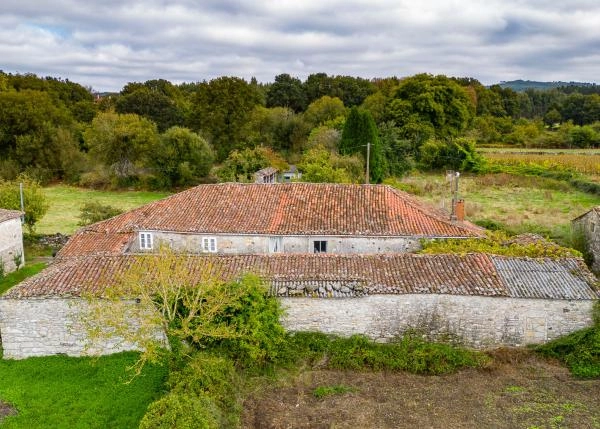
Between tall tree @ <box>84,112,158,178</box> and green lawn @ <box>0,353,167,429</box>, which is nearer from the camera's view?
green lawn @ <box>0,353,167,429</box>

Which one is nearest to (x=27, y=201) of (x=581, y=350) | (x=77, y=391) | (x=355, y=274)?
(x=77, y=391)

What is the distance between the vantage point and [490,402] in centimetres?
1534

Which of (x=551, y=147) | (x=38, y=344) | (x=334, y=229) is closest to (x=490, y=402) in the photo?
(x=334, y=229)

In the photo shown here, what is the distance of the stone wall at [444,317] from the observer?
18.0m

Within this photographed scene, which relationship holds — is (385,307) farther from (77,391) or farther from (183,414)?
(77,391)

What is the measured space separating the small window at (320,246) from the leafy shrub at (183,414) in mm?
12611

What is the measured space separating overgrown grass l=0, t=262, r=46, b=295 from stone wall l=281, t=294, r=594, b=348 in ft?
55.2

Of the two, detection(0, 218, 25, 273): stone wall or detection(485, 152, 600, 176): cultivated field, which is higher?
detection(485, 152, 600, 176): cultivated field

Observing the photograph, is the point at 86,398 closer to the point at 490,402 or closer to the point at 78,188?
the point at 490,402

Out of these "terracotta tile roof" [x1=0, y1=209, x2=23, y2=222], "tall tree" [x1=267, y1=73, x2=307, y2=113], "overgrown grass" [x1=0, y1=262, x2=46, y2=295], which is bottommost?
"overgrown grass" [x1=0, y1=262, x2=46, y2=295]

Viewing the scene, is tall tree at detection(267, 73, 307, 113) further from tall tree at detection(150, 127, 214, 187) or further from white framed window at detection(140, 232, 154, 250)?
white framed window at detection(140, 232, 154, 250)

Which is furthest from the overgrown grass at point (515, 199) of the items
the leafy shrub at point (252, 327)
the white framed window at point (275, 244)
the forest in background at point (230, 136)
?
the leafy shrub at point (252, 327)

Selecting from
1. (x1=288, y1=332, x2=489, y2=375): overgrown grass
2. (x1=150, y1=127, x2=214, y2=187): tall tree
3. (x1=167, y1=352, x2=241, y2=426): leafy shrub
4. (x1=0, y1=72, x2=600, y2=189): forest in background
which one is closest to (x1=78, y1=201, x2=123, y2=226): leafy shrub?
(x1=0, y1=72, x2=600, y2=189): forest in background

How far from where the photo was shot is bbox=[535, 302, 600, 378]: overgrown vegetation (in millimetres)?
16828
